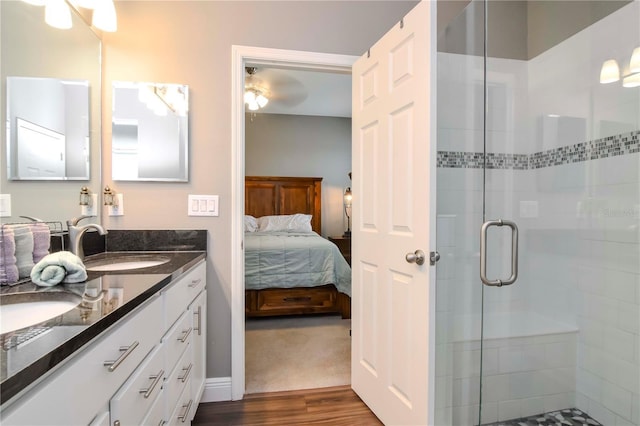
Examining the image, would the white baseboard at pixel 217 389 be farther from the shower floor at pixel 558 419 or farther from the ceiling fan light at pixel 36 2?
the ceiling fan light at pixel 36 2

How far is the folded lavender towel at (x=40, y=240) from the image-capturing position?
1.22m

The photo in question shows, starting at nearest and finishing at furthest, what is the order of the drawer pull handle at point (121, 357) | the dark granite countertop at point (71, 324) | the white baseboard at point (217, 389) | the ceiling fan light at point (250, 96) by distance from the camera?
the dark granite countertop at point (71, 324)
the drawer pull handle at point (121, 357)
the white baseboard at point (217, 389)
the ceiling fan light at point (250, 96)

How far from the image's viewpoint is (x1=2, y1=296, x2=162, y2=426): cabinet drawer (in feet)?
1.68

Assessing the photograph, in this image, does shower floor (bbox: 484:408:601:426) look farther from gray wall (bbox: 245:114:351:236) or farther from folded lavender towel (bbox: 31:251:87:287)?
gray wall (bbox: 245:114:351:236)

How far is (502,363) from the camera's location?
1.79 meters

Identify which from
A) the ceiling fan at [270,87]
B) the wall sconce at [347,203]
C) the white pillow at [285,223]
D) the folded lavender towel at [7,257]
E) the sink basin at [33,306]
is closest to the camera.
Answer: the sink basin at [33,306]

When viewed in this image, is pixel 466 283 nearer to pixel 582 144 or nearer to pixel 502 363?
pixel 502 363

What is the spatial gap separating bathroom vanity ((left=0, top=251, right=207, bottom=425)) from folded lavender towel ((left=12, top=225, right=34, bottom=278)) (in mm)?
139

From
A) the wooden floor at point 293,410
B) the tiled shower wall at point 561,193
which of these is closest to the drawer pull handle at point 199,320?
the wooden floor at point 293,410

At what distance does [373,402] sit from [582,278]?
4.66ft

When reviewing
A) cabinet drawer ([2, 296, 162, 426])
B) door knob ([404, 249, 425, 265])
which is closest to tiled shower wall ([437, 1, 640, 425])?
door knob ([404, 249, 425, 265])

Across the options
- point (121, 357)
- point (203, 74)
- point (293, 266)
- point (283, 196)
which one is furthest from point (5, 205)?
point (283, 196)

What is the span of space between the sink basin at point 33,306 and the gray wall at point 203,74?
103cm

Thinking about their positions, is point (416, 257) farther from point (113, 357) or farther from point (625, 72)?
point (625, 72)
